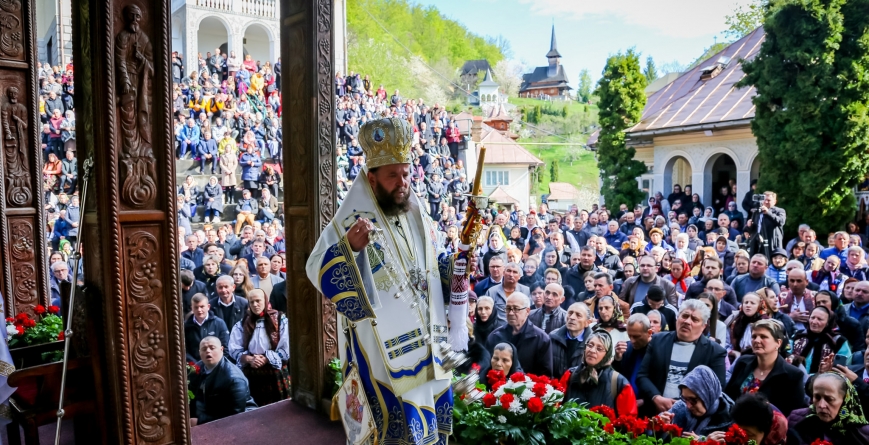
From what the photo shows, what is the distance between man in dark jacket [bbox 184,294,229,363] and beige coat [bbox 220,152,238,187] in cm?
916

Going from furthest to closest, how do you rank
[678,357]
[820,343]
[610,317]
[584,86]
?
1. [584,86]
2. [610,317]
3. [820,343]
4. [678,357]

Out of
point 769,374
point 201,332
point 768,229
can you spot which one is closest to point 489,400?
point 769,374

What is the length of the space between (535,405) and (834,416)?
67.6 inches

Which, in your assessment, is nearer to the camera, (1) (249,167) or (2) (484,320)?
(2) (484,320)

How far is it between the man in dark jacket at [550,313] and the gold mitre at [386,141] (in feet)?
11.5

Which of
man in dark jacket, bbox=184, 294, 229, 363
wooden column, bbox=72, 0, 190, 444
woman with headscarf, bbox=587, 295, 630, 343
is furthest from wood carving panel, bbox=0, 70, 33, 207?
woman with headscarf, bbox=587, 295, 630, 343

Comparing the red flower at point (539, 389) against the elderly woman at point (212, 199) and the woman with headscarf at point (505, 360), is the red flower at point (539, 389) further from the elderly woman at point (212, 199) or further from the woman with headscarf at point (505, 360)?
the elderly woman at point (212, 199)

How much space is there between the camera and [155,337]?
2885 millimetres

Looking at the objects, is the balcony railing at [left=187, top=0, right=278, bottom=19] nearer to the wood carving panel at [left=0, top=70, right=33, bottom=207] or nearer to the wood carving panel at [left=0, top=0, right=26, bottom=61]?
the wood carving panel at [left=0, top=0, right=26, bottom=61]

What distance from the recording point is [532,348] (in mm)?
5137

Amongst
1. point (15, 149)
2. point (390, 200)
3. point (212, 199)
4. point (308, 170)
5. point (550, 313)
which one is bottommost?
point (550, 313)

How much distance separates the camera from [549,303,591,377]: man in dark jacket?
16.8 feet

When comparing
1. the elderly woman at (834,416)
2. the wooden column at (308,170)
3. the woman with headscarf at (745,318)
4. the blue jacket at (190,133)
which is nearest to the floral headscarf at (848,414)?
the elderly woman at (834,416)

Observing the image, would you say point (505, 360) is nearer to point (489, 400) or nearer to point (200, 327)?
point (489, 400)
